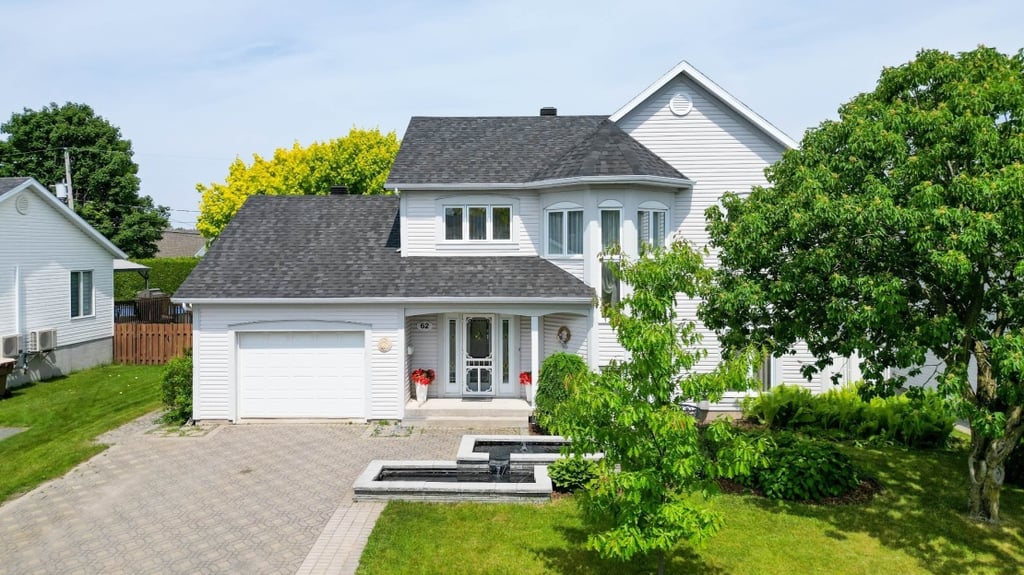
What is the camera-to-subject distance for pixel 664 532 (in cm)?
711

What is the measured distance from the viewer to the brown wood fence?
2606 cm

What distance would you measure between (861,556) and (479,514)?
558 centimetres

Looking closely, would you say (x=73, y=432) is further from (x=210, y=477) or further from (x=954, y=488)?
(x=954, y=488)

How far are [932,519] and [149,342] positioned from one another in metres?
26.3

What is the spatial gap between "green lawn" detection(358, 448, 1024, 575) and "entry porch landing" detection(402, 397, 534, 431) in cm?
544

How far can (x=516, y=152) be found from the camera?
1952 centimetres

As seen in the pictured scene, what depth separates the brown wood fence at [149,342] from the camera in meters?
26.1

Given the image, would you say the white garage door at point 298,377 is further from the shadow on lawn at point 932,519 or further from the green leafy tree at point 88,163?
the green leafy tree at point 88,163

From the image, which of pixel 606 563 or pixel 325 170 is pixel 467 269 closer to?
pixel 606 563

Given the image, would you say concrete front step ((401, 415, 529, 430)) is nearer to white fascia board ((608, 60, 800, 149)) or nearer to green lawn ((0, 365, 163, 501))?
green lawn ((0, 365, 163, 501))

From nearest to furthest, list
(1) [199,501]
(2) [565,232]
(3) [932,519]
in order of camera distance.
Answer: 1. (3) [932,519]
2. (1) [199,501]
3. (2) [565,232]

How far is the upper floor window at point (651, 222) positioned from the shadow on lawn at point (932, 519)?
7013 mm

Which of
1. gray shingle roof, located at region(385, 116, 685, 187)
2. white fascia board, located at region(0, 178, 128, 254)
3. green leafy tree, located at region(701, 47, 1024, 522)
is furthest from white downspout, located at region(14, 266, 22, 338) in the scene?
green leafy tree, located at region(701, 47, 1024, 522)

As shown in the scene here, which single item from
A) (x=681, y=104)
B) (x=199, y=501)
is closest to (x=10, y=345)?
(x=199, y=501)
